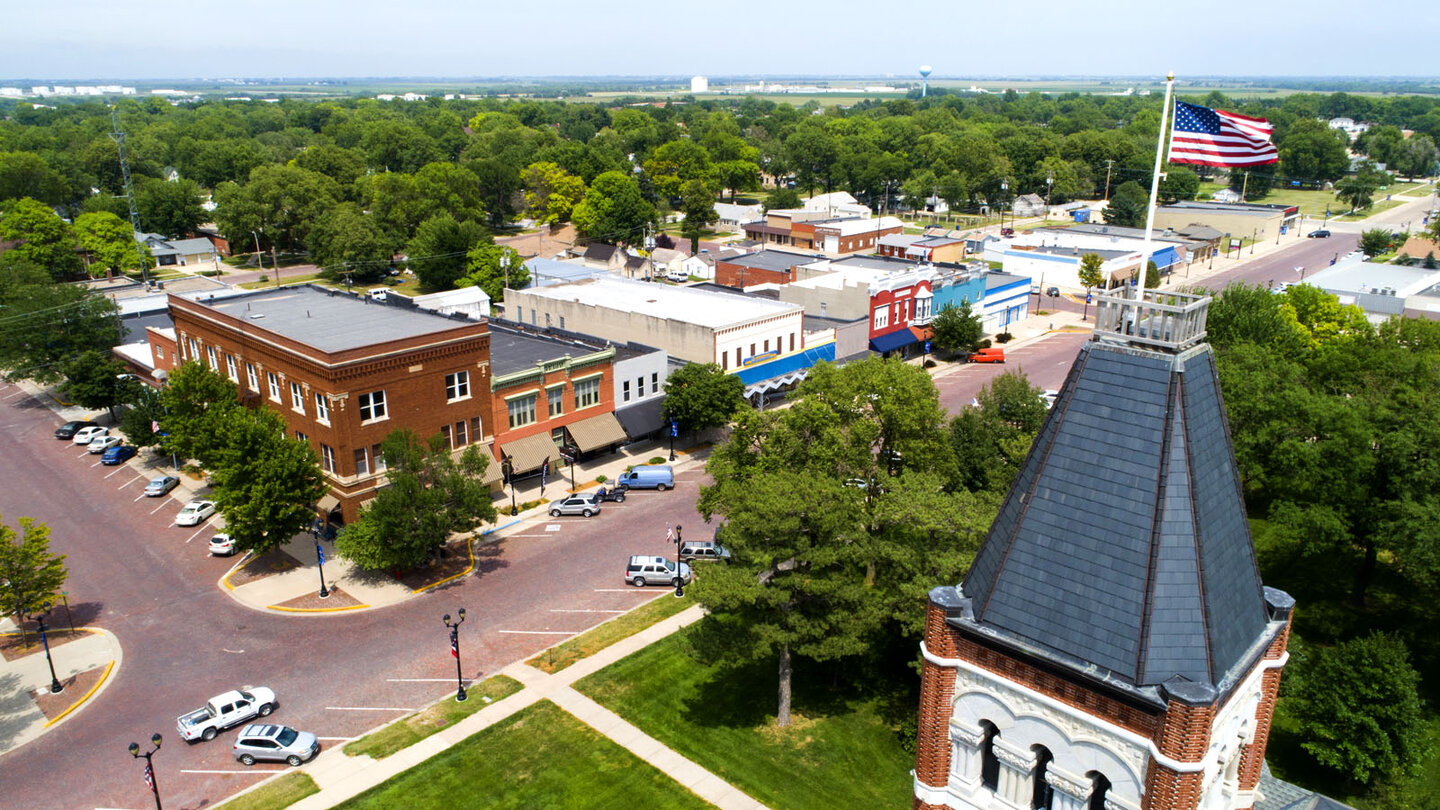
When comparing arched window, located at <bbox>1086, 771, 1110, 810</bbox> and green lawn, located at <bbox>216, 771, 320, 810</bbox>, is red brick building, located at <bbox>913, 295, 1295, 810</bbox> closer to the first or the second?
arched window, located at <bbox>1086, 771, 1110, 810</bbox>

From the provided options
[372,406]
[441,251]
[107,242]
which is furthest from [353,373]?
[107,242]

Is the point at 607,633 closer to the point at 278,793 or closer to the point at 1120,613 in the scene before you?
the point at 278,793

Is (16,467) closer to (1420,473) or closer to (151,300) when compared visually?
(151,300)

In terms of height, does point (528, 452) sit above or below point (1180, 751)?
below

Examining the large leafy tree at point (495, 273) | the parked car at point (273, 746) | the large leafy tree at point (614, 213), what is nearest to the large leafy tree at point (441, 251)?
the large leafy tree at point (495, 273)

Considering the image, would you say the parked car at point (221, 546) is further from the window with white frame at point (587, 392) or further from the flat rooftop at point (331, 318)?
the window with white frame at point (587, 392)
